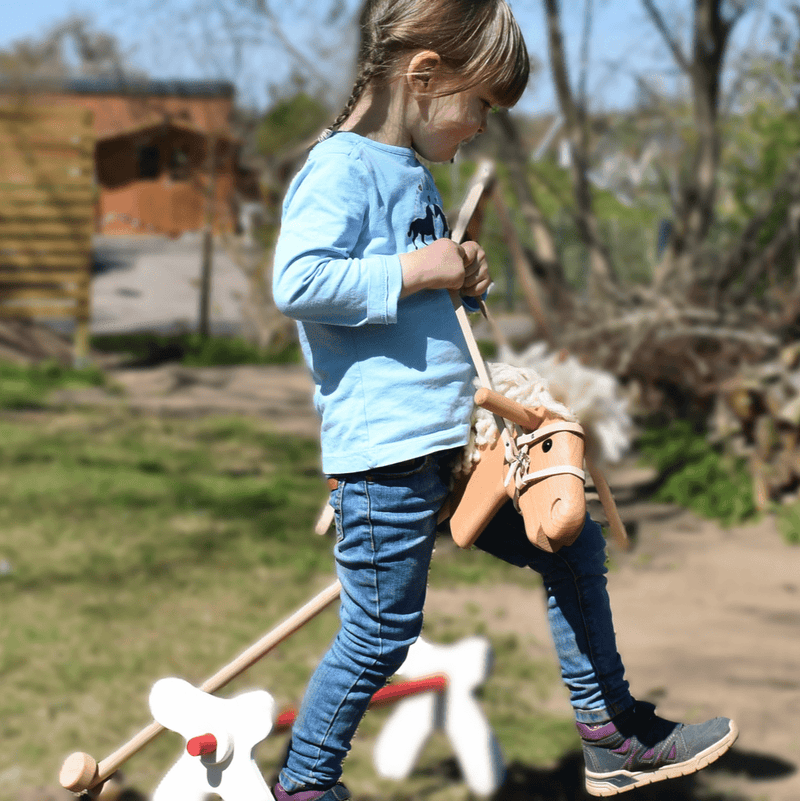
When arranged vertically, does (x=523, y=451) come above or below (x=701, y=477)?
above

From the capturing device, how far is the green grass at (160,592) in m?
4.49

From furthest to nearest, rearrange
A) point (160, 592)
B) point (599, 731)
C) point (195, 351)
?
point (195, 351)
point (160, 592)
point (599, 731)

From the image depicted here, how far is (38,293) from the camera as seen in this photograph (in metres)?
12.1

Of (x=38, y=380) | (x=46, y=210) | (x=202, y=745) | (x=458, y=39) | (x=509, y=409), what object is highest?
(x=458, y=39)

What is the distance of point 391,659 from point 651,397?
21.8 ft

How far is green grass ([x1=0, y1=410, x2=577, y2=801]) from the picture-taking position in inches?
177

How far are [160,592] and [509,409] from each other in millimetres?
4704

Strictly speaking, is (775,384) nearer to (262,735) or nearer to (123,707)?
(123,707)

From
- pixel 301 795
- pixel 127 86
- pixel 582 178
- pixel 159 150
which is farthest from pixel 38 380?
pixel 159 150

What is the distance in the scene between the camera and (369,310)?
1.56 metres

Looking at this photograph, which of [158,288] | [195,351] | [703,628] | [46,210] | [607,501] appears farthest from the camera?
[158,288]

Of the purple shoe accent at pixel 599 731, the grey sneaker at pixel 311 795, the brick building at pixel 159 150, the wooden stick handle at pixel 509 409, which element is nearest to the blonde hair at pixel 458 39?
the wooden stick handle at pixel 509 409

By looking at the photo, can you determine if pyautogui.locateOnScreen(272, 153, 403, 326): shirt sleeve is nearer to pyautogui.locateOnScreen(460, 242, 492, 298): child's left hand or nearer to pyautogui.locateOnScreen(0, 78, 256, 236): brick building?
pyautogui.locateOnScreen(460, 242, 492, 298): child's left hand

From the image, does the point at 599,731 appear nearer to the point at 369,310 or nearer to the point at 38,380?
the point at 369,310
